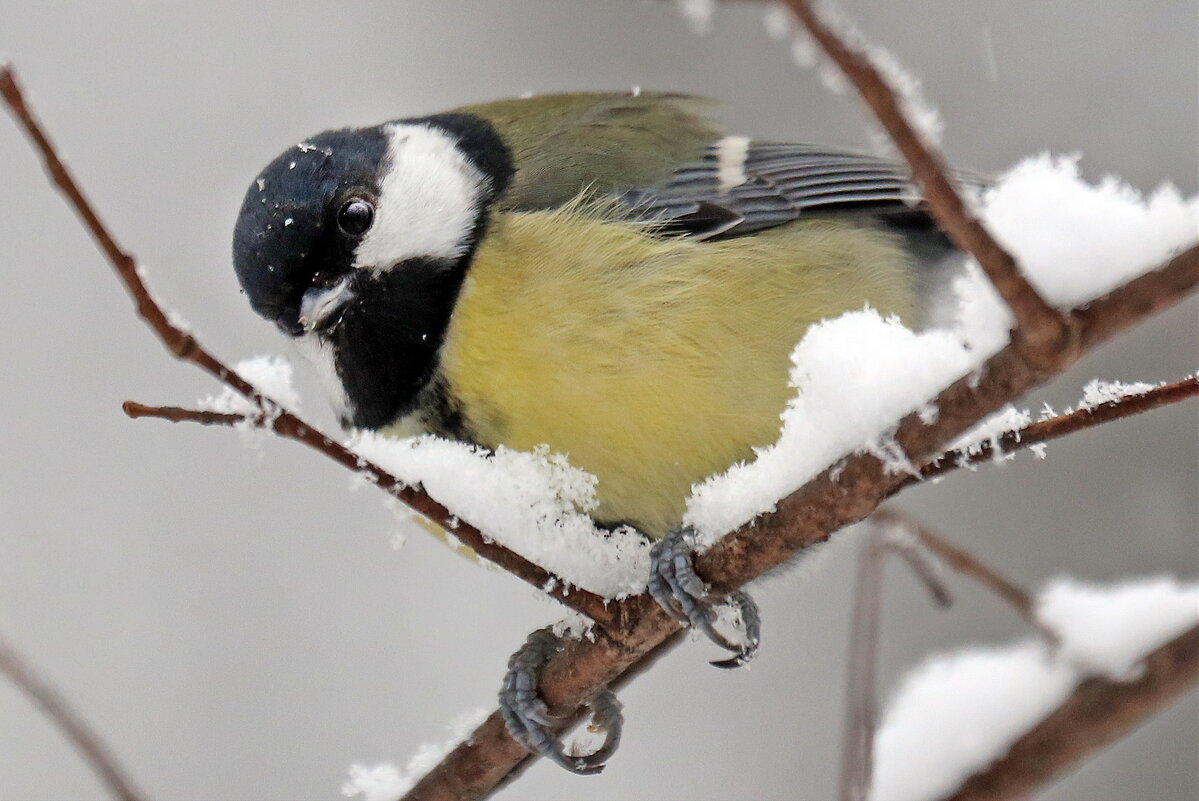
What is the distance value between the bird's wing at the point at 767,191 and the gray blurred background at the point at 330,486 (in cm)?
165

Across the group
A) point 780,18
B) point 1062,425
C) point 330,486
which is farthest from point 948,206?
point 330,486

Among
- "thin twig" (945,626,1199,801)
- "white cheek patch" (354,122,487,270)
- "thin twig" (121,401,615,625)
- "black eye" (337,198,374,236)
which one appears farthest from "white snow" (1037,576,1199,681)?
"black eye" (337,198,374,236)

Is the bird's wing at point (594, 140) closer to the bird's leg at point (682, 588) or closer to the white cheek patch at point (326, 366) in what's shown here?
the white cheek patch at point (326, 366)

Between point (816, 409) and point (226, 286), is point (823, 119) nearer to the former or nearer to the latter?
point (226, 286)

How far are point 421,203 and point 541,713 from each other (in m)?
0.92

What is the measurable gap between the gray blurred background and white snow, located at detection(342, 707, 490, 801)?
2.22 metres

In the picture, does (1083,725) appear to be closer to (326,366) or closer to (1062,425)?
(1062,425)

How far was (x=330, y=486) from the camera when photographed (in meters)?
4.87

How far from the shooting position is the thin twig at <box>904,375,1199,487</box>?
3.47 ft

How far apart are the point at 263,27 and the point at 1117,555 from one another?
4.19m

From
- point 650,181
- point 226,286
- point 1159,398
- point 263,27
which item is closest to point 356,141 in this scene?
point 650,181

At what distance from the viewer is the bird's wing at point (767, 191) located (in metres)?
2.28

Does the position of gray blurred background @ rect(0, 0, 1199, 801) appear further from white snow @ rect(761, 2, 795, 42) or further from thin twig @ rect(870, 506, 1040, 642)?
white snow @ rect(761, 2, 795, 42)

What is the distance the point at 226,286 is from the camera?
4625 mm
